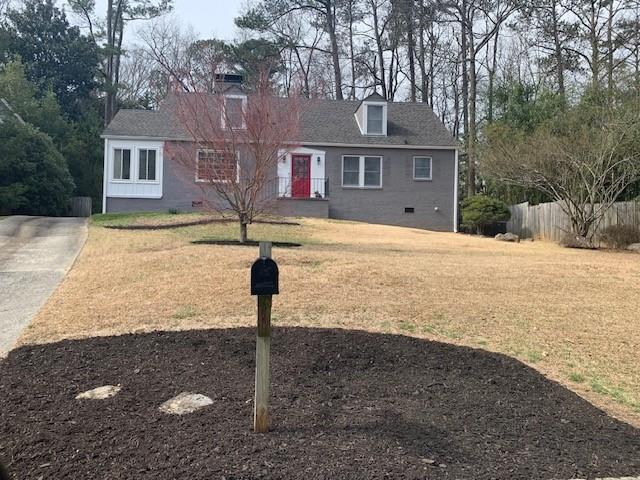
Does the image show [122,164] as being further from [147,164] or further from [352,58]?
[352,58]

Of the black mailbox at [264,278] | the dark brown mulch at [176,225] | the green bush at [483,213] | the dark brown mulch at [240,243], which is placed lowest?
the dark brown mulch at [240,243]

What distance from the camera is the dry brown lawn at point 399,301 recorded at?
20.1ft

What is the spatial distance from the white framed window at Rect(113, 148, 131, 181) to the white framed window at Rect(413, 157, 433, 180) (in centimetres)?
1158

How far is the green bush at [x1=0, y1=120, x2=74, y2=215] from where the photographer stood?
80.0 ft

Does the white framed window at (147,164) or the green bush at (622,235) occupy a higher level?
the white framed window at (147,164)

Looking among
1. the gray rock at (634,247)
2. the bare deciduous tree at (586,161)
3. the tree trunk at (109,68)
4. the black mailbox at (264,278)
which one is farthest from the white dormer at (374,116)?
the black mailbox at (264,278)

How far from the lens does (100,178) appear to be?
33.3 metres

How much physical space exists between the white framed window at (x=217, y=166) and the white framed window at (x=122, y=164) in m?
11.8

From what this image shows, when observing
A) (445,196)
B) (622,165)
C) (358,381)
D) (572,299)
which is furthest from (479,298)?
(445,196)

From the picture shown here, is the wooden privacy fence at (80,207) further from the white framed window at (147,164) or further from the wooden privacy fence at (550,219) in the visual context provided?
the wooden privacy fence at (550,219)

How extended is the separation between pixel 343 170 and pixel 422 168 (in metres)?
3.41

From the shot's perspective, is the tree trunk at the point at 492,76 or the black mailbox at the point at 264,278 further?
the tree trunk at the point at 492,76

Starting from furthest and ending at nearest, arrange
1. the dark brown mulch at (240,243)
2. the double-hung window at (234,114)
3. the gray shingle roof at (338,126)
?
1. the gray shingle roof at (338,126)
2. the dark brown mulch at (240,243)
3. the double-hung window at (234,114)

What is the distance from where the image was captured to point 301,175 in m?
24.0
